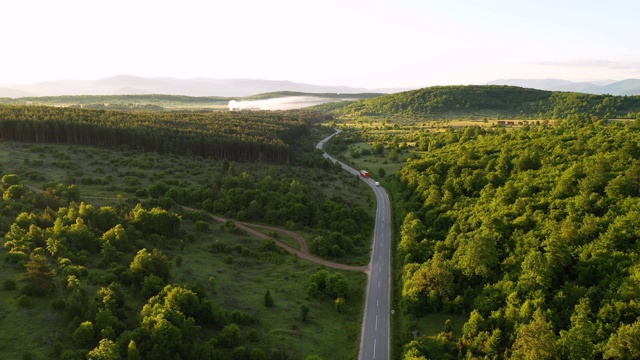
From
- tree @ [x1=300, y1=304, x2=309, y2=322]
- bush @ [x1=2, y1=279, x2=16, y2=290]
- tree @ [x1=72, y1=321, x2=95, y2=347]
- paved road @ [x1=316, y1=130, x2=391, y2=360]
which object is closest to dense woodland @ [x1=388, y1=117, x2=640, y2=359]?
paved road @ [x1=316, y1=130, x2=391, y2=360]

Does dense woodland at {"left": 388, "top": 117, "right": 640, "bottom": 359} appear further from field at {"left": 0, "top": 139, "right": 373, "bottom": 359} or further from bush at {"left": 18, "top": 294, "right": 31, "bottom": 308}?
bush at {"left": 18, "top": 294, "right": 31, "bottom": 308}

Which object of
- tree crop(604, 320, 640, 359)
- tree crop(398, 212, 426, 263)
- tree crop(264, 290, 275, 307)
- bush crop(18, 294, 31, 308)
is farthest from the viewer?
tree crop(398, 212, 426, 263)

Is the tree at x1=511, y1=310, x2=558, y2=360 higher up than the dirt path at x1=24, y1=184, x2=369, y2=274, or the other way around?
the tree at x1=511, y1=310, x2=558, y2=360


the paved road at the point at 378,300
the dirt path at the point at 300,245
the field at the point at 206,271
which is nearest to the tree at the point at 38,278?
the field at the point at 206,271

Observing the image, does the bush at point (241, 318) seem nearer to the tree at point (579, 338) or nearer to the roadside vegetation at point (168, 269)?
the roadside vegetation at point (168, 269)

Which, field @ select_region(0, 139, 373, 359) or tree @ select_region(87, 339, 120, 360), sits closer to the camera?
tree @ select_region(87, 339, 120, 360)

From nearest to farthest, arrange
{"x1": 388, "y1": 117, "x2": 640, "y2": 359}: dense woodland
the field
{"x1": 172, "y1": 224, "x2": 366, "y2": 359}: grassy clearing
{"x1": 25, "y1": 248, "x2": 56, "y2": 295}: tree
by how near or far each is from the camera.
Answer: {"x1": 388, "y1": 117, "x2": 640, "y2": 359}: dense woodland < the field < {"x1": 25, "y1": 248, "x2": 56, "y2": 295}: tree < {"x1": 172, "y1": 224, "x2": 366, "y2": 359}: grassy clearing

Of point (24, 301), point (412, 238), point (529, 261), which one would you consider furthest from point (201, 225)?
point (529, 261)
